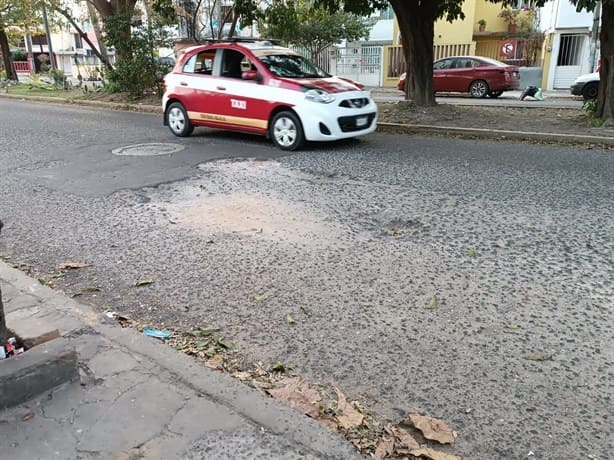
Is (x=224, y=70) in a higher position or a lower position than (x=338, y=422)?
higher

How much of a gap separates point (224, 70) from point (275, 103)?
1.56 m

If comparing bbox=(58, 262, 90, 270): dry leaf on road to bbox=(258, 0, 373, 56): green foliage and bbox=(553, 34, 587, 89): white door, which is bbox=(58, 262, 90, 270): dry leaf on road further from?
bbox=(553, 34, 587, 89): white door

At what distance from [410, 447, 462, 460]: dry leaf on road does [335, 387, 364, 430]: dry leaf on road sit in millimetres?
316

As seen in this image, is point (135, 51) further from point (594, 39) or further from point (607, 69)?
point (594, 39)

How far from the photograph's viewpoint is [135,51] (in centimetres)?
1770

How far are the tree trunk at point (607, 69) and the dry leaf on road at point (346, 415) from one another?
10.2 m

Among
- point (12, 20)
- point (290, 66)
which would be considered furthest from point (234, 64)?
point (12, 20)

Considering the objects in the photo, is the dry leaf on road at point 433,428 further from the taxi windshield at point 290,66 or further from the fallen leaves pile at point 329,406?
the taxi windshield at point 290,66

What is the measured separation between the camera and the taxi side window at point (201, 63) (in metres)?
10.5

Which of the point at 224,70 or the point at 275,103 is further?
the point at 224,70

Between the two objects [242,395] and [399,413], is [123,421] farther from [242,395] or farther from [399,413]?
[399,413]

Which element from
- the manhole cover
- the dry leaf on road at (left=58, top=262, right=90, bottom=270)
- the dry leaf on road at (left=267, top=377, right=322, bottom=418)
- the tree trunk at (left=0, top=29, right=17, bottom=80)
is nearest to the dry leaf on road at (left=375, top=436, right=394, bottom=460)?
the dry leaf on road at (left=267, top=377, right=322, bottom=418)

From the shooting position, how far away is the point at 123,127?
43.0 feet

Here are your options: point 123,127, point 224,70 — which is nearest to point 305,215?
point 224,70
